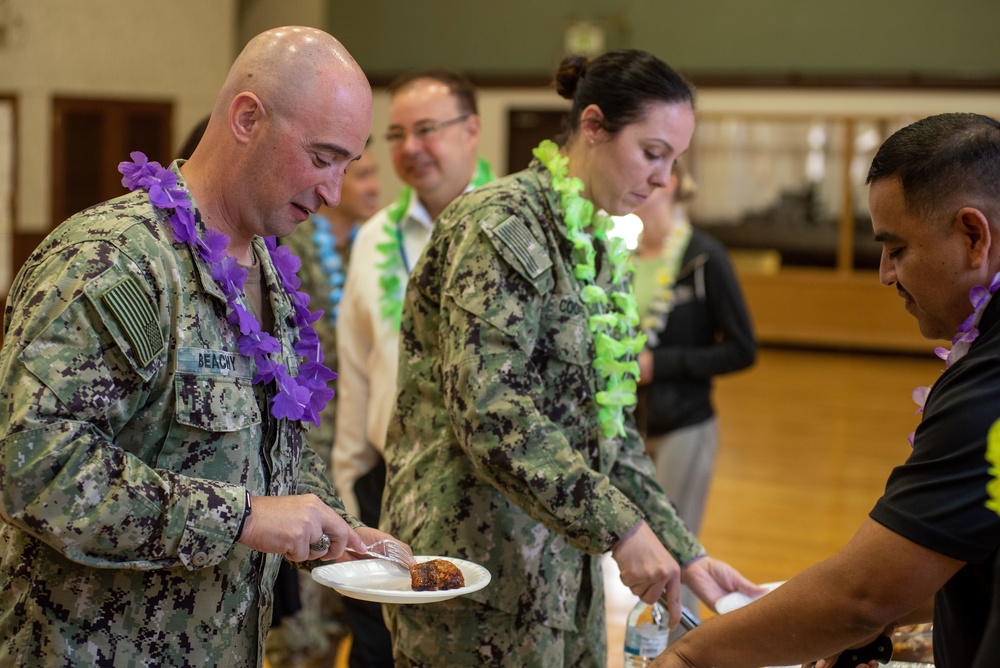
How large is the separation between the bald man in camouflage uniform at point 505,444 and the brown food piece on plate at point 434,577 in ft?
0.63

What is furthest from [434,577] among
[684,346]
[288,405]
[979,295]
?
[684,346]

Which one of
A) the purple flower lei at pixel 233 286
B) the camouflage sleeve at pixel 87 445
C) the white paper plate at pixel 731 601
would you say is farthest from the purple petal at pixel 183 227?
the white paper plate at pixel 731 601

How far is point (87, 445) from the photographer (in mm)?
1386

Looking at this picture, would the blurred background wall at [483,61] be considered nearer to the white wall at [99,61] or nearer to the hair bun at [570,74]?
the white wall at [99,61]

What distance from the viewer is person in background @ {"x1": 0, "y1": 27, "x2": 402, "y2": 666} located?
1387 mm

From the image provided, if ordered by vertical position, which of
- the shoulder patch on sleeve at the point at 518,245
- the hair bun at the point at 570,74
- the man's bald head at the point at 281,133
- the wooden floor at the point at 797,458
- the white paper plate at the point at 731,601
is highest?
the hair bun at the point at 570,74

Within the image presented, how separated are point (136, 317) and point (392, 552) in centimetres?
63

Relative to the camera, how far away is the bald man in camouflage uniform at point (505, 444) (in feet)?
6.24

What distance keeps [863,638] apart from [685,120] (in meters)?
1.08

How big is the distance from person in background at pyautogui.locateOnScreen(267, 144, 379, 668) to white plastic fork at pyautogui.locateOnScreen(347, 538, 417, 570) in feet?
5.45

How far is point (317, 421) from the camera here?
1.82 m

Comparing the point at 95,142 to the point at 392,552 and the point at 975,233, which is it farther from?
the point at 975,233

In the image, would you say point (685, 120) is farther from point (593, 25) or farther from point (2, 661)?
point (593, 25)

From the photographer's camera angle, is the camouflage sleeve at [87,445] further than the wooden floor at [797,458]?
No
